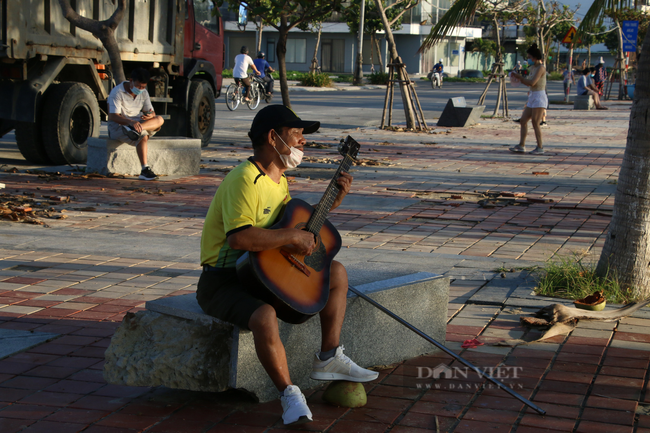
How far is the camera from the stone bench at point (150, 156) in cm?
1005

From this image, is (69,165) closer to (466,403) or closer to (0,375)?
(0,375)

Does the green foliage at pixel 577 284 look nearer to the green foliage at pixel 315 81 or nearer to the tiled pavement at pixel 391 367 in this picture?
the tiled pavement at pixel 391 367

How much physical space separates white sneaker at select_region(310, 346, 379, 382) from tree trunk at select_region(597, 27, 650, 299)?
2.35 metres

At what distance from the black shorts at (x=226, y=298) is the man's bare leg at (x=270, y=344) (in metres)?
0.04

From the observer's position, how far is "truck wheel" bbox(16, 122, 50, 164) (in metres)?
10.7

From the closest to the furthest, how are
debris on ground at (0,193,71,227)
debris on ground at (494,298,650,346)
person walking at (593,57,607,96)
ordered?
debris on ground at (494,298,650,346)
debris on ground at (0,193,71,227)
person walking at (593,57,607,96)

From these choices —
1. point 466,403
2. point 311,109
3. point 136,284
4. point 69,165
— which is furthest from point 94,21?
point 311,109

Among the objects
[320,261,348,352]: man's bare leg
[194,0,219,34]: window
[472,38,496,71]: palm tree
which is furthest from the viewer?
[472,38,496,71]: palm tree

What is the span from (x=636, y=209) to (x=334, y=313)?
2532 millimetres

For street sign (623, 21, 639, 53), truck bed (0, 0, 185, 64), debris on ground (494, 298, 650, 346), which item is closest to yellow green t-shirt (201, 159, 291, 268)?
debris on ground (494, 298, 650, 346)

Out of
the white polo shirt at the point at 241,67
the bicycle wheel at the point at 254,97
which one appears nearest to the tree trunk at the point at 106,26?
the white polo shirt at the point at 241,67

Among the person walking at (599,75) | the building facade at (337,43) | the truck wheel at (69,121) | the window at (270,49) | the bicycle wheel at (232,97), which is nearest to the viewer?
the truck wheel at (69,121)

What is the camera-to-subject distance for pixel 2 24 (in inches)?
383

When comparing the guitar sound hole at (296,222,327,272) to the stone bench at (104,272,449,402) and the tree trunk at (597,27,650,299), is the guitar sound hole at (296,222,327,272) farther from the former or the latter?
the tree trunk at (597,27,650,299)
